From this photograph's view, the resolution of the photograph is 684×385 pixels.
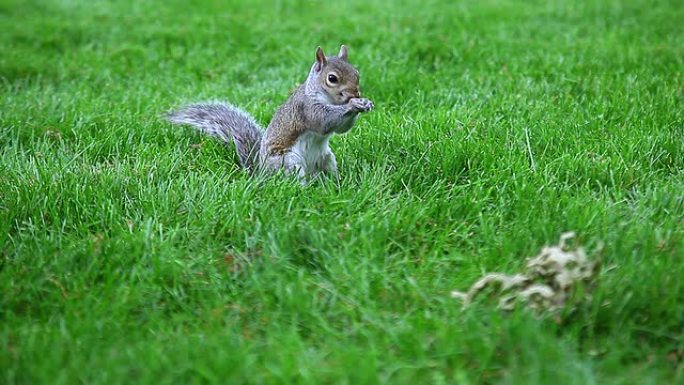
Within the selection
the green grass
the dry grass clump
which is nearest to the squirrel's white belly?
the green grass

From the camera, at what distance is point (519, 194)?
2.86 m

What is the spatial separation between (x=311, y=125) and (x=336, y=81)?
21 cm

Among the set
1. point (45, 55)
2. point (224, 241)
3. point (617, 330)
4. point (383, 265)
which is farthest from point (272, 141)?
point (45, 55)

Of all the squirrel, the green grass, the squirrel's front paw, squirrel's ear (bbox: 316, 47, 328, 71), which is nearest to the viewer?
the green grass

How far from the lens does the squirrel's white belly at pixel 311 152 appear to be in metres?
3.26

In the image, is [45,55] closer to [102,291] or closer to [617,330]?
[102,291]

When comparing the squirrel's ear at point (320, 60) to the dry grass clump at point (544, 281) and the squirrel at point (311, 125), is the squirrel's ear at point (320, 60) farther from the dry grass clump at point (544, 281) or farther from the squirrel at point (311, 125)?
the dry grass clump at point (544, 281)

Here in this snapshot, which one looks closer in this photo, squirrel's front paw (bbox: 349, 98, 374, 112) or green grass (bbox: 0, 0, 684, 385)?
green grass (bbox: 0, 0, 684, 385)

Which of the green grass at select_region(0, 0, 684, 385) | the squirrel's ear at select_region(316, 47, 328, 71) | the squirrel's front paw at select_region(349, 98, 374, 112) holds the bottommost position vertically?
the green grass at select_region(0, 0, 684, 385)

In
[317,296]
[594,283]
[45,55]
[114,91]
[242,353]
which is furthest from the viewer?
[45,55]

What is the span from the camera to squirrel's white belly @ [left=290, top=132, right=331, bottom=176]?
128 inches

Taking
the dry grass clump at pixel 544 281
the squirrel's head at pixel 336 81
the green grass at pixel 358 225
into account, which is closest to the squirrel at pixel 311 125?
the squirrel's head at pixel 336 81

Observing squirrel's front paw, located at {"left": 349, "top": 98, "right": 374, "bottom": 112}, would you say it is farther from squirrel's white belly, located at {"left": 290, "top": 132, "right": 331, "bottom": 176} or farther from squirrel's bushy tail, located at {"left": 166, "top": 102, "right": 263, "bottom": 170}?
squirrel's bushy tail, located at {"left": 166, "top": 102, "right": 263, "bottom": 170}

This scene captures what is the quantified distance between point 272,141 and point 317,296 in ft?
3.82
